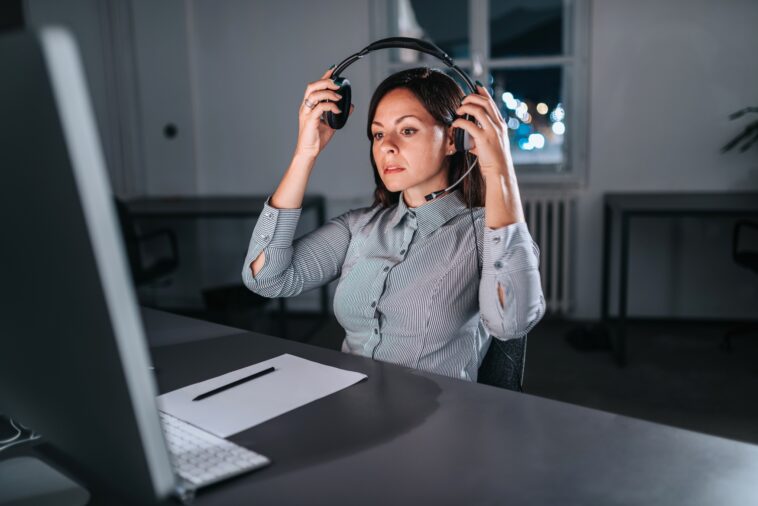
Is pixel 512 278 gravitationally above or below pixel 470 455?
above

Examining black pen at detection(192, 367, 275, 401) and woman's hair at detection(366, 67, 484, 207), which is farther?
woman's hair at detection(366, 67, 484, 207)

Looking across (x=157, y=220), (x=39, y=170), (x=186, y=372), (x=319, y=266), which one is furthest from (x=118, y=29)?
(x=39, y=170)

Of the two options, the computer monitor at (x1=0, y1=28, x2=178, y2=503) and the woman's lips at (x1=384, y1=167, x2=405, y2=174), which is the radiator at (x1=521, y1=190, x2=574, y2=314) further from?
the computer monitor at (x1=0, y1=28, x2=178, y2=503)

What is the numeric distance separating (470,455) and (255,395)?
38 centimetres

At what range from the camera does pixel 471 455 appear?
0.82 m

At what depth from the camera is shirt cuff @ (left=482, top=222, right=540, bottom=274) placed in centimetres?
117

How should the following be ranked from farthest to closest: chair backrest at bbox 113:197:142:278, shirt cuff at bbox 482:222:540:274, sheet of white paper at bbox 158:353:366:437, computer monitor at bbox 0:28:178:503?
1. chair backrest at bbox 113:197:142:278
2. shirt cuff at bbox 482:222:540:274
3. sheet of white paper at bbox 158:353:366:437
4. computer monitor at bbox 0:28:178:503

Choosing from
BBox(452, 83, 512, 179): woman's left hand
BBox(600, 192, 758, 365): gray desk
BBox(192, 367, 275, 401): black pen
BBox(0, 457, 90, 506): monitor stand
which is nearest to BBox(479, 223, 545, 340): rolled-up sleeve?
BBox(452, 83, 512, 179): woman's left hand

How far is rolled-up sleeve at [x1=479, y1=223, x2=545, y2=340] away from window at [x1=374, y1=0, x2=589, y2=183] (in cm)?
311

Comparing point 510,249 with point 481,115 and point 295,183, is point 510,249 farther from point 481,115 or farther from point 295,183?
point 295,183

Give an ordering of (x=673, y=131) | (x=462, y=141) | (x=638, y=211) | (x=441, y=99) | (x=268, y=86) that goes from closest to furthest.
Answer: (x=462, y=141)
(x=441, y=99)
(x=638, y=211)
(x=673, y=131)
(x=268, y=86)

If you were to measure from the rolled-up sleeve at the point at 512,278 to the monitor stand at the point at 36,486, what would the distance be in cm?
73

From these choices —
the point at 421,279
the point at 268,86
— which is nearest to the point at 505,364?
the point at 421,279

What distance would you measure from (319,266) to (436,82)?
0.49m
